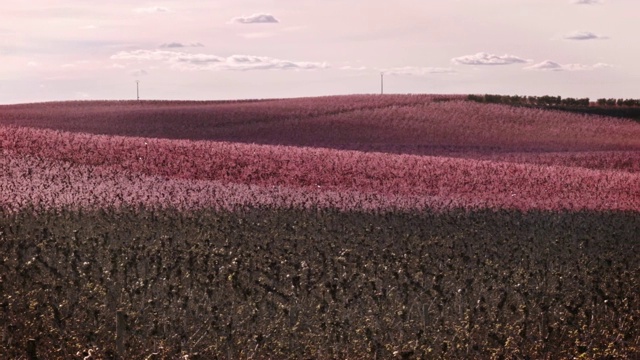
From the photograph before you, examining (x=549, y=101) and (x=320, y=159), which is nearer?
(x=320, y=159)

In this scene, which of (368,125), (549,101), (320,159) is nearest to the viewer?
(320,159)

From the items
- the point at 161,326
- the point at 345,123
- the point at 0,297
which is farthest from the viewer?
the point at 345,123

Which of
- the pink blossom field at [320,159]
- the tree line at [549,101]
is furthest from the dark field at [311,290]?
the tree line at [549,101]

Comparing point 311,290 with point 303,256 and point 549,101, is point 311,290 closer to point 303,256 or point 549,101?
point 303,256

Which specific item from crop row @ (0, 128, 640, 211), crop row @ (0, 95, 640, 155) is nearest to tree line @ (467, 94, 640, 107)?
crop row @ (0, 95, 640, 155)

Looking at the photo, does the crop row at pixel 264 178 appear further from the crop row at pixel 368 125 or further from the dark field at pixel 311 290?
the crop row at pixel 368 125

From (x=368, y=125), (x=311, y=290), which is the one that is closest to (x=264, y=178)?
(x=311, y=290)

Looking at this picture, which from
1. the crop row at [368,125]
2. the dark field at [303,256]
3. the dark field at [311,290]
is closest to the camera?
the dark field at [311,290]

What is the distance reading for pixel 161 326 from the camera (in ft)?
29.5

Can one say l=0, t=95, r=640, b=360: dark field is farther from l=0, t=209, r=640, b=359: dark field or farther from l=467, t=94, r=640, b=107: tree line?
l=467, t=94, r=640, b=107: tree line

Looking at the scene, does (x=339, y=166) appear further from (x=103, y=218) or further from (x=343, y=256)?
(x=343, y=256)

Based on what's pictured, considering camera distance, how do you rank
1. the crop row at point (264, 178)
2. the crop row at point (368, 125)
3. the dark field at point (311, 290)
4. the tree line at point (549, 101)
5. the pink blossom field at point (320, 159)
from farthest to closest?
the tree line at point (549, 101) → the crop row at point (368, 125) → the pink blossom field at point (320, 159) → the crop row at point (264, 178) → the dark field at point (311, 290)

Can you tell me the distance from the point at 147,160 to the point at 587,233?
488 inches

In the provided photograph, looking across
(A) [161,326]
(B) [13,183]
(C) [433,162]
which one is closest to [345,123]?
(C) [433,162]
